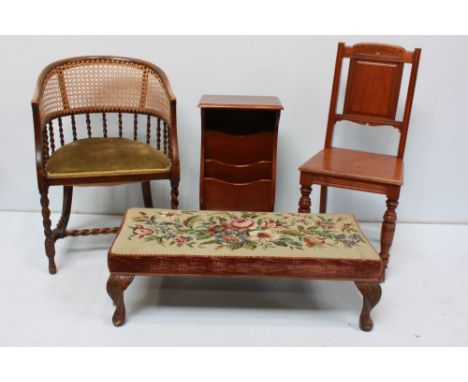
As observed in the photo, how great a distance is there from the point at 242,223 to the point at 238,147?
2.06 feet

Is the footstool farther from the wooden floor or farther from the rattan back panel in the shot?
the rattan back panel

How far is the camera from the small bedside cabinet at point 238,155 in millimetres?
2861

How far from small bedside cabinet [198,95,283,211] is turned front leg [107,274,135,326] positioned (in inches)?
34.8

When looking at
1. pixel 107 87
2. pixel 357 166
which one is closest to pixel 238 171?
pixel 357 166

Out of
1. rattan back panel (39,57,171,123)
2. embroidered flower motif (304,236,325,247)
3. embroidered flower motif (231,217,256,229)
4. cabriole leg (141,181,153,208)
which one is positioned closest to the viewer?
embroidered flower motif (304,236,325,247)

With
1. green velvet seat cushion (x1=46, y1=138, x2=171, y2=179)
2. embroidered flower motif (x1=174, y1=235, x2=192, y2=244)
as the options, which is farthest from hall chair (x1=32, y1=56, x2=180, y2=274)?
embroidered flower motif (x1=174, y1=235, x2=192, y2=244)

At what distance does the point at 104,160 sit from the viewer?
8.54 feet

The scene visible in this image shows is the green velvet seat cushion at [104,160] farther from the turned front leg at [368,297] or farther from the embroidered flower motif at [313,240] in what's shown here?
the turned front leg at [368,297]

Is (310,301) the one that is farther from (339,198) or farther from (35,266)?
(35,266)

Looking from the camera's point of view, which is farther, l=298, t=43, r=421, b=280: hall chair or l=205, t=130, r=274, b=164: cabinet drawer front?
l=205, t=130, r=274, b=164: cabinet drawer front

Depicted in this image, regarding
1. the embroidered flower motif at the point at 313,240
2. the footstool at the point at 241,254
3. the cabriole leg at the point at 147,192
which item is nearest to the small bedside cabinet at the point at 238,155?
the cabriole leg at the point at 147,192

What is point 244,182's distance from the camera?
293 cm

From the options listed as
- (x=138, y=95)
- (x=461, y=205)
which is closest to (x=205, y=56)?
(x=138, y=95)

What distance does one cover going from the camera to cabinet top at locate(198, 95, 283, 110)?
269cm
